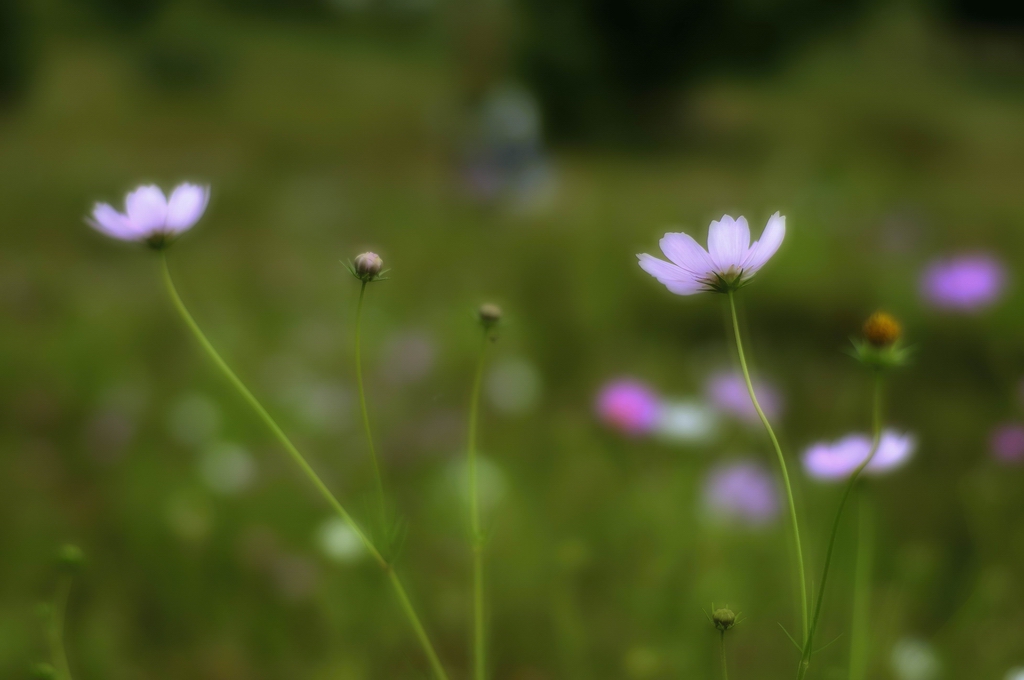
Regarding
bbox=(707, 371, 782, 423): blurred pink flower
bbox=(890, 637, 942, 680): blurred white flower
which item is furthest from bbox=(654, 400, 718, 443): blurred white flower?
bbox=(890, 637, 942, 680): blurred white flower

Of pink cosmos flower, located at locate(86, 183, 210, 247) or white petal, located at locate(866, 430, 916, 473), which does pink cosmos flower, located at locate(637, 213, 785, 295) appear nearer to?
white petal, located at locate(866, 430, 916, 473)

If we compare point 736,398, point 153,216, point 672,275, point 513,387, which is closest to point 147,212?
point 153,216

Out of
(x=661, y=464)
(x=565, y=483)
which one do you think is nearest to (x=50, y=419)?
(x=565, y=483)

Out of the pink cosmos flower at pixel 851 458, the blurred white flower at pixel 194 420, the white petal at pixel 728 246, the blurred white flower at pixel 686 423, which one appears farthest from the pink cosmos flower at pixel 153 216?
the blurred white flower at pixel 194 420

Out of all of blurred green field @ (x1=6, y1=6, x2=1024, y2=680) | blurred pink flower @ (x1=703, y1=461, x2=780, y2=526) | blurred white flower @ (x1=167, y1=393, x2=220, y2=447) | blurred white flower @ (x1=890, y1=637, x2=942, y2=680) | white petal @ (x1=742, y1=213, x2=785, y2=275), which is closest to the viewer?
white petal @ (x1=742, y1=213, x2=785, y2=275)

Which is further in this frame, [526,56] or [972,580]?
[526,56]

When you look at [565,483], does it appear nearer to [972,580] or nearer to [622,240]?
[972,580]

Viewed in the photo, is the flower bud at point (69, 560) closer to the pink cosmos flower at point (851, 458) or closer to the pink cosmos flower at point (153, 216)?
the pink cosmos flower at point (153, 216)

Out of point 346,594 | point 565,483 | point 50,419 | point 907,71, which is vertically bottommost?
point 346,594
